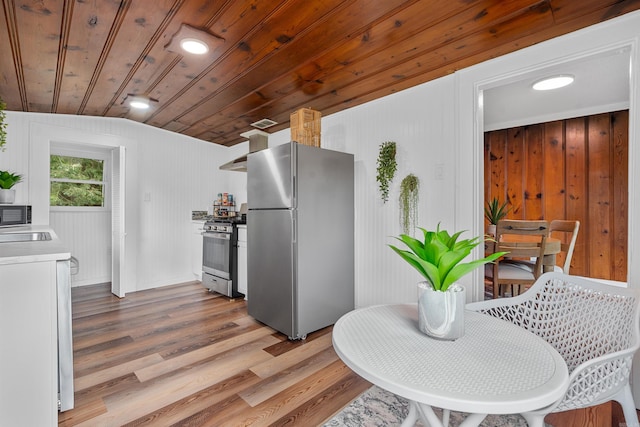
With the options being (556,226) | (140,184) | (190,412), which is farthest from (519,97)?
(140,184)

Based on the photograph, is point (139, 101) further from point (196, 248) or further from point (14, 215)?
point (196, 248)

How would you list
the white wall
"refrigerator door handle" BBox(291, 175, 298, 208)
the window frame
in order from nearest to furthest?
"refrigerator door handle" BBox(291, 175, 298, 208) < the white wall < the window frame

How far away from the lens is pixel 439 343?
102 cm

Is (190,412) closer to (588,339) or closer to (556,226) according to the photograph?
(588,339)

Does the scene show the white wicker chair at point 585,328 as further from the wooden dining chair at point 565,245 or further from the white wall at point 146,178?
the white wall at point 146,178

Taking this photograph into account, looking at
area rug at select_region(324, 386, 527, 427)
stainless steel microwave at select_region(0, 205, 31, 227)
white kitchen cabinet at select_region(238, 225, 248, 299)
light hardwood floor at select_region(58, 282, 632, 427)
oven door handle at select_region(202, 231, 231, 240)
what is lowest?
area rug at select_region(324, 386, 527, 427)

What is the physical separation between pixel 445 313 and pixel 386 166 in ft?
6.13

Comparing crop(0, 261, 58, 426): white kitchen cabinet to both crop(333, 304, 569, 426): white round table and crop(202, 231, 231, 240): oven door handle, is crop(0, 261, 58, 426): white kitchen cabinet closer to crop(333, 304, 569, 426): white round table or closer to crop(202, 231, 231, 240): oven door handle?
crop(333, 304, 569, 426): white round table

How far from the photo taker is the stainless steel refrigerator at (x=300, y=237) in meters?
2.48

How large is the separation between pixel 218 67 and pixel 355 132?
1.40 m

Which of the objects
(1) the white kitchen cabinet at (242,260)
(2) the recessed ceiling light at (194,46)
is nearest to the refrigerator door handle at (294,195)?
(2) the recessed ceiling light at (194,46)

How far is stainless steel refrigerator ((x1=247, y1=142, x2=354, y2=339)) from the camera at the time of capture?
2477 mm

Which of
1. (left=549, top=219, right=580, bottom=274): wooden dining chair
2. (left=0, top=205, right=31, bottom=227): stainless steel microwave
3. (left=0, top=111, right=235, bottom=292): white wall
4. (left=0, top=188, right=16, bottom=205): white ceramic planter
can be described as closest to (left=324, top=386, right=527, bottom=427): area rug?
(left=549, top=219, right=580, bottom=274): wooden dining chair

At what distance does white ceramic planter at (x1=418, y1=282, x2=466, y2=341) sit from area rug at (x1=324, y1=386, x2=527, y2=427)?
78 centimetres
